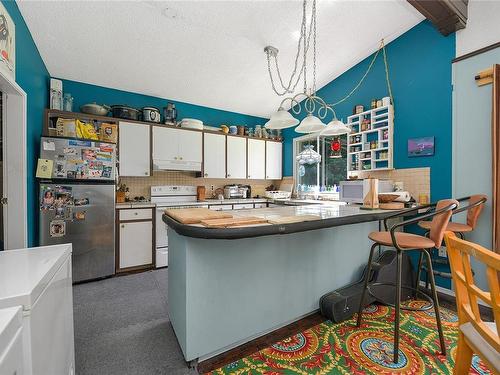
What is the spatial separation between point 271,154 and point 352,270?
315 cm

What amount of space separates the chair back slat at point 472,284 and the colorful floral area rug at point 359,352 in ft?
2.53

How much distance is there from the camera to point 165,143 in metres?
3.76

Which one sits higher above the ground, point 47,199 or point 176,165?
point 176,165

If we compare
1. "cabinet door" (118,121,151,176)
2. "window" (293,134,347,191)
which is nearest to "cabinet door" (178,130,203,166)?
"cabinet door" (118,121,151,176)

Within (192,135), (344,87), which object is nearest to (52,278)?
(192,135)

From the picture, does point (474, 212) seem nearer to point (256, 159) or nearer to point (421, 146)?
point (421, 146)

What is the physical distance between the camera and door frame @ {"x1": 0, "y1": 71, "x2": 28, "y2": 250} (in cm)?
186

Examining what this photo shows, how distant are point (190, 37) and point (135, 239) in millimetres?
2729

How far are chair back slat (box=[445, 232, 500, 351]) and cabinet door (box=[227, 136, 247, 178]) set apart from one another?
12.2 feet

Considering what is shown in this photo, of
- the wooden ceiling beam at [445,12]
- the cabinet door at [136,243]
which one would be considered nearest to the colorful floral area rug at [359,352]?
the cabinet door at [136,243]

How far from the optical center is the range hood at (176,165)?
3691 millimetres

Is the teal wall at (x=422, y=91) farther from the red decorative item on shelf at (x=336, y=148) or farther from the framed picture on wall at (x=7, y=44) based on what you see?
the framed picture on wall at (x=7, y=44)

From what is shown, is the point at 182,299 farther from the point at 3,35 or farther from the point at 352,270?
the point at 3,35

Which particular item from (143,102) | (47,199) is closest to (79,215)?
(47,199)
